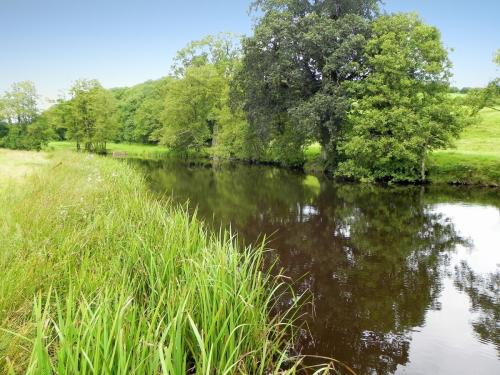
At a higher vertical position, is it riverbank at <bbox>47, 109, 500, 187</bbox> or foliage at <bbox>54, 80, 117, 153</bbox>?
foliage at <bbox>54, 80, 117, 153</bbox>

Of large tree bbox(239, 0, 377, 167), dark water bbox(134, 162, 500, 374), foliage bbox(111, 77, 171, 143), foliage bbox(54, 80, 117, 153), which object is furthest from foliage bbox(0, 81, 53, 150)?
dark water bbox(134, 162, 500, 374)

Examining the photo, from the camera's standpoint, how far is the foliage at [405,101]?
2734cm

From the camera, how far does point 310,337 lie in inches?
259

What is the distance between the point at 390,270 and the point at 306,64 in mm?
25343

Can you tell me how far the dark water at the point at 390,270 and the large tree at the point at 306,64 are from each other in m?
9.87

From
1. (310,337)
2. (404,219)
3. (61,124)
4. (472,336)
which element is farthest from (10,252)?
(61,124)

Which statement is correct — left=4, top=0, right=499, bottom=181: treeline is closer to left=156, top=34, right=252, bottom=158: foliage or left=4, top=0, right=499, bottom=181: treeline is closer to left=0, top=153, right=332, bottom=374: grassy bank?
left=156, top=34, right=252, bottom=158: foliage

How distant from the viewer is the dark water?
6.35 meters

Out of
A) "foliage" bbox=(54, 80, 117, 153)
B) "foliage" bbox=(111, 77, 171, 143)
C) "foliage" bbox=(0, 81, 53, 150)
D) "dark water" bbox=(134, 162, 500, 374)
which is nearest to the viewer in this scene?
"dark water" bbox=(134, 162, 500, 374)

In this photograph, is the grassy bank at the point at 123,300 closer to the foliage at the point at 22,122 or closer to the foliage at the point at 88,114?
the foliage at the point at 22,122

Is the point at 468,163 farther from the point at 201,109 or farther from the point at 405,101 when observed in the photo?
the point at 201,109

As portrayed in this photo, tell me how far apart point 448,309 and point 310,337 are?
333 cm

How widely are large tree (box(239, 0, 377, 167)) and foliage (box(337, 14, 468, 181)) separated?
163cm

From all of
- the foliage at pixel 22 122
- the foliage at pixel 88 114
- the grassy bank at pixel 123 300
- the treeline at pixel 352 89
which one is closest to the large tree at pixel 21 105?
the foliage at pixel 22 122
